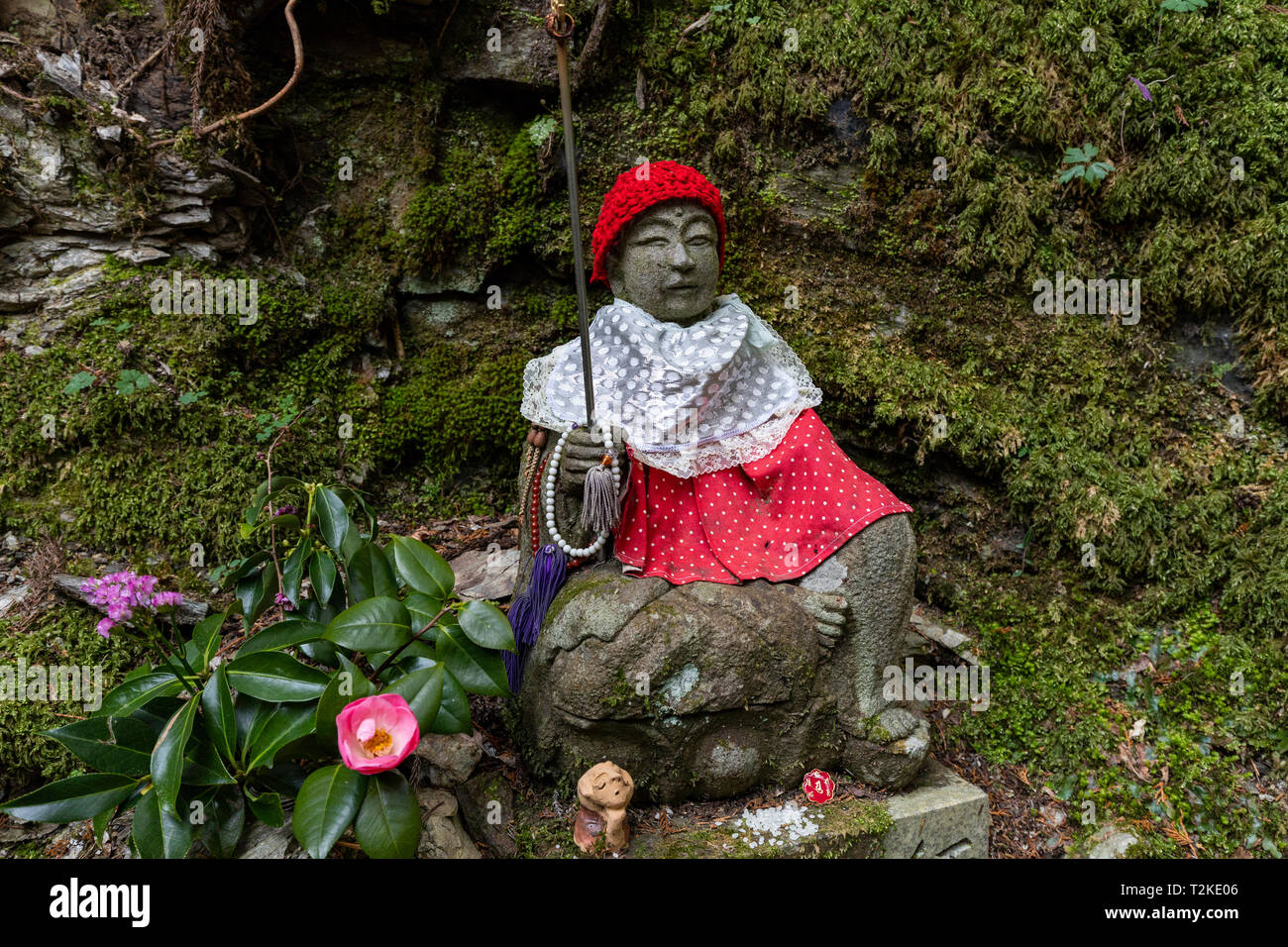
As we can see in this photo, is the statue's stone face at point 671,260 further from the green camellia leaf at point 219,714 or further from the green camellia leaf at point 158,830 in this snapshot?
the green camellia leaf at point 158,830

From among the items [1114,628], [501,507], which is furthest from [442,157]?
[1114,628]

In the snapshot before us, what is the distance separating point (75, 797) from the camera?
222 centimetres

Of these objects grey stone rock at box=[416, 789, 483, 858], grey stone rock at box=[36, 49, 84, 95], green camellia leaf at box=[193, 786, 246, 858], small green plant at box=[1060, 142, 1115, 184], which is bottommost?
grey stone rock at box=[416, 789, 483, 858]

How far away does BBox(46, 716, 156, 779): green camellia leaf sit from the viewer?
2244mm

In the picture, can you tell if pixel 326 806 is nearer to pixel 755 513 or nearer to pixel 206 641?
pixel 206 641

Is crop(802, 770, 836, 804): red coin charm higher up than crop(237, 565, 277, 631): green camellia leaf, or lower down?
lower down

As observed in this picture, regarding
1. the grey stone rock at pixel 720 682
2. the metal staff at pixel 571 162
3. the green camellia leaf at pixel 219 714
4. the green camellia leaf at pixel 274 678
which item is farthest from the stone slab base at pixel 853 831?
the metal staff at pixel 571 162

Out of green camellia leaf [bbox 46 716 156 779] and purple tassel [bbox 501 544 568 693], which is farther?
purple tassel [bbox 501 544 568 693]

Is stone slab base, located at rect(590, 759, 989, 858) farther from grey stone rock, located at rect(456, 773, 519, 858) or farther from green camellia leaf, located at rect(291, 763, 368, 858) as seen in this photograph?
green camellia leaf, located at rect(291, 763, 368, 858)

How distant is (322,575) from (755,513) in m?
1.61

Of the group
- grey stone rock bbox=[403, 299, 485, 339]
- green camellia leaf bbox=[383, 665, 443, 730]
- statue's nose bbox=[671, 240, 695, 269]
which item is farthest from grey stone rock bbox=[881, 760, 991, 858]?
grey stone rock bbox=[403, 299, 485, 339]

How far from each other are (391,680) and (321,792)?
0.43 m

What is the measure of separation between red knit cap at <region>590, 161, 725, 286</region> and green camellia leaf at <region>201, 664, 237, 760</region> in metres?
2.06

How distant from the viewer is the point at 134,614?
2.46m
